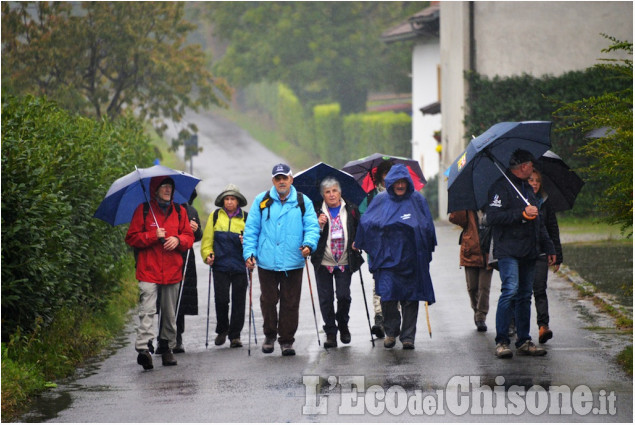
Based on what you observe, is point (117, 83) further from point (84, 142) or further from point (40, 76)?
point (84, 142)

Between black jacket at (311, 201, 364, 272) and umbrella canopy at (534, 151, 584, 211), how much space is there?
1.96 metres

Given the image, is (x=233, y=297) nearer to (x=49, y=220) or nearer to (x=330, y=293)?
(x=330, y=293)

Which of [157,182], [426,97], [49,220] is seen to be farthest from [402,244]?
[426,97]

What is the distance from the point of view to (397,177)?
11.6 m

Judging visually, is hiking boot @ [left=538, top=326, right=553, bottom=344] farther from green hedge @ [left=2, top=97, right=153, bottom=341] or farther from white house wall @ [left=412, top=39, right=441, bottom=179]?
white house wall @ [left=412, top=39, right=441, bottom=179]

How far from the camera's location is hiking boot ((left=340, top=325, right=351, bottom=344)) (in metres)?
12.4

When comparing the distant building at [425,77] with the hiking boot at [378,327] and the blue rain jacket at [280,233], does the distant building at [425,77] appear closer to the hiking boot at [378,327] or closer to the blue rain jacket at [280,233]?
the hiking boot at [378,327]

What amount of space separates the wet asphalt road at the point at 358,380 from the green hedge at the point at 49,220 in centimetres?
75

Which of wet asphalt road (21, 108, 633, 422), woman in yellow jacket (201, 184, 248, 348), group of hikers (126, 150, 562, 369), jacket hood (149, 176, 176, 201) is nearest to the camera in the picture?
wet asphalt road (21, 108, 633, 422)

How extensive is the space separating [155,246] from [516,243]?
3386mm

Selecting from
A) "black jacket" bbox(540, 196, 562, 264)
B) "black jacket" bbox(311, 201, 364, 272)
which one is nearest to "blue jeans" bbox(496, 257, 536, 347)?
"black jacket" bbox(540, 196, 562, 264)

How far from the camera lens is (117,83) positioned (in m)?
33.6

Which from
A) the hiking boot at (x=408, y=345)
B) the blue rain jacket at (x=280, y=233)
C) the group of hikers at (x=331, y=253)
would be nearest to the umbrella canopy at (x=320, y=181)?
the group of hikers at (x=331, y=253)

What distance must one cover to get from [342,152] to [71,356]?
158ft
